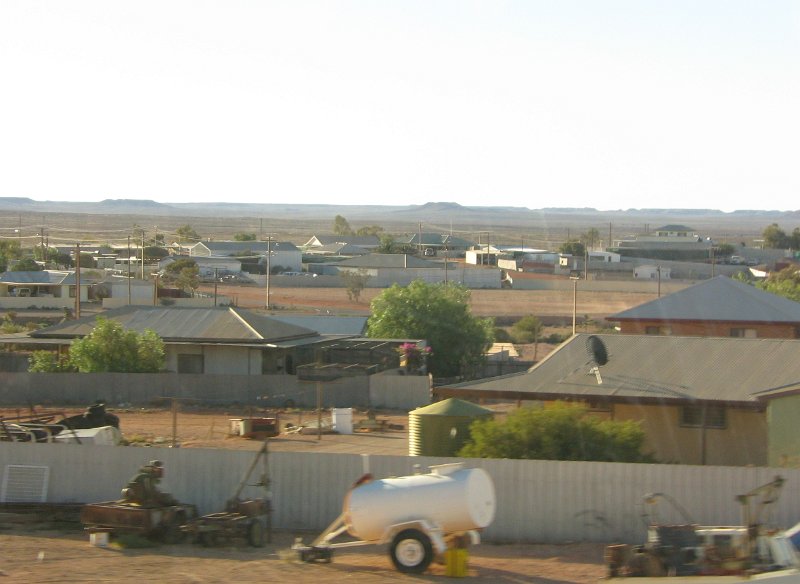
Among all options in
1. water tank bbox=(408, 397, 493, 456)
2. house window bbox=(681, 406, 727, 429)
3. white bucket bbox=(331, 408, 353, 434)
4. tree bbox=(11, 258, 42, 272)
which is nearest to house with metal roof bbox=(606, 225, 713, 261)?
tree bbox=(11, 258, 42, 272)

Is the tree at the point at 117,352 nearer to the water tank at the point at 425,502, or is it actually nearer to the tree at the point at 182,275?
the water tank at the point at 425,502

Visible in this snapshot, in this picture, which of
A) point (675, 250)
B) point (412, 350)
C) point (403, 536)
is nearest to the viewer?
point (403, 536)

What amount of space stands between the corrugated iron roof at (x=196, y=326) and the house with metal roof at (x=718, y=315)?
13.0m

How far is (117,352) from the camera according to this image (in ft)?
132

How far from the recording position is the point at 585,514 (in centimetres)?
1816

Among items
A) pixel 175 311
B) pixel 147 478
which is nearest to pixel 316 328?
pixel 175 311

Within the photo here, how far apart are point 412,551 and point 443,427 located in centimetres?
616

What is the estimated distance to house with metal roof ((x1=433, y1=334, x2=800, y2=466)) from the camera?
21391mm

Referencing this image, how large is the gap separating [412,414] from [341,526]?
199 inches

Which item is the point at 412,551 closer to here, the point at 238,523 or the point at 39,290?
the point at 238,523

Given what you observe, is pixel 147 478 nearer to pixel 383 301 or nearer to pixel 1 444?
pixel 1 444

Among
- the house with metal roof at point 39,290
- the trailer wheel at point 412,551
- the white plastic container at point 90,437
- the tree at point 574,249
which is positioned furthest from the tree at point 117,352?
the tree at point 574,249

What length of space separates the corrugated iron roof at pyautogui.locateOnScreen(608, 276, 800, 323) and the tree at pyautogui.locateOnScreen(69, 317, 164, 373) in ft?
53.4

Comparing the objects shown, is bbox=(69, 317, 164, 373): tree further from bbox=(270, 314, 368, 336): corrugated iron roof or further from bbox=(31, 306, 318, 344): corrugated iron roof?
bbox=(270, 314, 368, 336): corrugated iron roof
